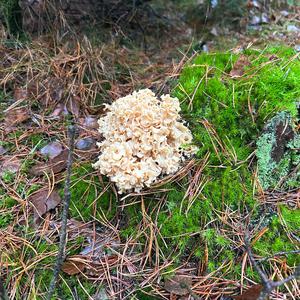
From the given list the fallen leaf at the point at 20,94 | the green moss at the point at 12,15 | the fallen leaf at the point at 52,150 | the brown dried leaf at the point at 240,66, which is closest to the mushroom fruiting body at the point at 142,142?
the fallen leaf at the point at 52,150

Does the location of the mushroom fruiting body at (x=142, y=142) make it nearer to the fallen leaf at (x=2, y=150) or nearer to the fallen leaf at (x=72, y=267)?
the fallen leaf at (x=72, y=267)

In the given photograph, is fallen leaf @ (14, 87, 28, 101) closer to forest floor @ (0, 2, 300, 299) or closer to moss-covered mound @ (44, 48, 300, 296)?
forest floor @ (0, 2, 300, 299)

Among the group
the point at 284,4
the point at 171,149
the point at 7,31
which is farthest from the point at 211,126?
the point at 284,4

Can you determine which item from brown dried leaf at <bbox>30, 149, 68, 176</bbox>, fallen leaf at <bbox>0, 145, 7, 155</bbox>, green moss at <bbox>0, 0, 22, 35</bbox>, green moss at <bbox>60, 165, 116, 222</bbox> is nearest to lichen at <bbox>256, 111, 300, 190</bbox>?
green moss at <bbox>60, 165, 116, 222</bbox>

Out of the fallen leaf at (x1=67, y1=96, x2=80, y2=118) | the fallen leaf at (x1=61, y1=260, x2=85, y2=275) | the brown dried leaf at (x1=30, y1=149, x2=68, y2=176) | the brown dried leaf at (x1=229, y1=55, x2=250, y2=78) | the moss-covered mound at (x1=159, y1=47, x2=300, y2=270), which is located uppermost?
the brown dried leaf at (x1=229, y1=55, x2=250, y2=78)

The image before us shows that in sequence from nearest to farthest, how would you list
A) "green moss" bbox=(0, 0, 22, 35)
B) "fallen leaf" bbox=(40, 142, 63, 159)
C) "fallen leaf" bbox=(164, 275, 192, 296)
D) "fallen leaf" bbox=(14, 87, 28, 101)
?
1. "fallen leaf" bbox=(164, 275, 192, 296)
2. "fallen leaf" bbox=(40, 142, 63, 159)
3. "fallen leaf" bbox=(14, 87, 28, 101)
4. "green moss" bbox=(0, 0, 22, 35)

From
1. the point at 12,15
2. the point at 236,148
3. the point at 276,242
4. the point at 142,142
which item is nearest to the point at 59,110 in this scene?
the point at 142,142

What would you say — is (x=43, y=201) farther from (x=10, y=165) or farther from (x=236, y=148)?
(x=236, y=148)
